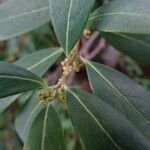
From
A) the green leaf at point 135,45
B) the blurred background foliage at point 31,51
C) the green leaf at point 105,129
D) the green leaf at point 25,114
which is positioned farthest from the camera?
the blurred background foliage at point 31,51

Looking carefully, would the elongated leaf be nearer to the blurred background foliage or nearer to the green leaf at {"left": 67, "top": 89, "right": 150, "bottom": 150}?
the green leaf at {"left": 67, "top": 89, "right": 150, "bottom": 150}

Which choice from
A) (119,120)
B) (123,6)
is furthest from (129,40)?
(119,120)

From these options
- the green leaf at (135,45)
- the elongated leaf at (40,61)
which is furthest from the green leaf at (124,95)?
the green leaf at (135,45)

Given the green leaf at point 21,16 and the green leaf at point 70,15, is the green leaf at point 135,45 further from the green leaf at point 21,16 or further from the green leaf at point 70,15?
the green leaf at point 70,15

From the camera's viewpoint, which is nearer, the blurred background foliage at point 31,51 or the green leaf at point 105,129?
the green leaf at point 105,129

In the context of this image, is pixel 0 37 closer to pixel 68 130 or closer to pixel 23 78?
pixel 23 78

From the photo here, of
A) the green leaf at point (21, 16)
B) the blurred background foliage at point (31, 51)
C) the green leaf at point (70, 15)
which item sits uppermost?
the green leaf at point (21, 16)

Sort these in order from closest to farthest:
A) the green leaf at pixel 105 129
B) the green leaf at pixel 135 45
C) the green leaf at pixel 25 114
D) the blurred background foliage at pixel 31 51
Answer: the green leaf at pixel 105 129 < the green leaf at pixel 25 114 < the green leaf at pixel 135 45 < the blurred background foliage at pixel 31 51
